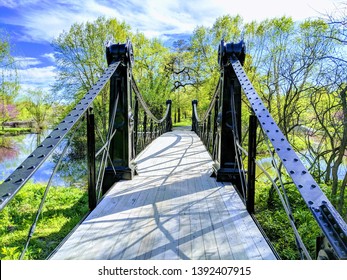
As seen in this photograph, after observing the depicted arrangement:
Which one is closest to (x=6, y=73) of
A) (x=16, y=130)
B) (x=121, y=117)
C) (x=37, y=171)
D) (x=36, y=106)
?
(x=37, y=171)

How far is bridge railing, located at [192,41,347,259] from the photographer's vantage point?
3.34 feet

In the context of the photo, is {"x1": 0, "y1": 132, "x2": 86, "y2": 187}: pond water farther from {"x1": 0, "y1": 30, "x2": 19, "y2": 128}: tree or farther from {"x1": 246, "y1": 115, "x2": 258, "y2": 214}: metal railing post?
{"x1": 246, "y1": 115, "x2": 258, "y2": 214}: metal railing post

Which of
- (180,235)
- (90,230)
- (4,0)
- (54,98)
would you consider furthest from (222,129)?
(54,98)

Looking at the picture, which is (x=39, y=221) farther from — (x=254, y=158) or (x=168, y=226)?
(x=254, y=158)

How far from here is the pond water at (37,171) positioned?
10.1m

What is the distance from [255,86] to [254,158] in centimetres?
Answer: 742

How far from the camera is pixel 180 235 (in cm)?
196

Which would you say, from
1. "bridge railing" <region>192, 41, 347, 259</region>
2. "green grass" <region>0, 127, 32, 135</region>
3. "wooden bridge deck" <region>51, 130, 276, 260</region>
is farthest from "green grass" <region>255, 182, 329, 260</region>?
"green grass" <region>0, 127, 32, 135</region>

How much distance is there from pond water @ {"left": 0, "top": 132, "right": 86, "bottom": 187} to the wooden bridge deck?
6945 millimetres

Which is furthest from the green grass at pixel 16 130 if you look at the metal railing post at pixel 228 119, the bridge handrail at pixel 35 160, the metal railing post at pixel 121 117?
the bridge handrail at pixel 35 160

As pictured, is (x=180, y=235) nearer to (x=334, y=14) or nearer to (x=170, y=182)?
(x=170, y=182)

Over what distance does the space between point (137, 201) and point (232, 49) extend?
1.94m

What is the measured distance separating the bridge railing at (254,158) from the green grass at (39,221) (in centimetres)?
232
